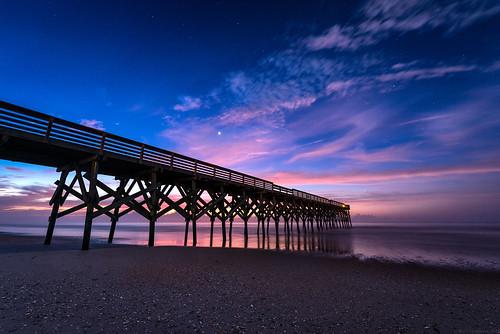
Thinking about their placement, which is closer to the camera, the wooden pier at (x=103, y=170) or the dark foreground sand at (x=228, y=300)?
the dark foreground sand at (x=228, y=300)

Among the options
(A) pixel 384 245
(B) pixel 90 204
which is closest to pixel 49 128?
(B) pixel 90 204

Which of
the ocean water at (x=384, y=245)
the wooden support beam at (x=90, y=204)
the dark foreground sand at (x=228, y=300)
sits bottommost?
the ocean water at (x=384, y=245)

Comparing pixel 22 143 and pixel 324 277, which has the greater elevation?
pixel 22 143

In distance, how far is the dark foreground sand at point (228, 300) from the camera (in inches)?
133

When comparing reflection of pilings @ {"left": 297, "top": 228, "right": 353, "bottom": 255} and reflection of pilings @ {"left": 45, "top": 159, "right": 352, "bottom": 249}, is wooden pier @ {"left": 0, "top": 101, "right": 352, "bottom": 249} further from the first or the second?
reflection of pilings @ {"left": 297, "top": 228, "right": 353, "bottom": 255}

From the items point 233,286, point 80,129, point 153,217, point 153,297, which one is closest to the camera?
point 153,297

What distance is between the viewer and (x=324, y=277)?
6.51 m

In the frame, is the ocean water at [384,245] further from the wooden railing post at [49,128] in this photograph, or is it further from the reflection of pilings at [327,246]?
the wooden railing post at [49,128]

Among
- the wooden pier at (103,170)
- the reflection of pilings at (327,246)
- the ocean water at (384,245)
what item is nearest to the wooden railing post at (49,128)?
the wooden pier at (103,170)

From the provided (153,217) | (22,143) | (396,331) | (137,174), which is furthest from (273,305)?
(137,174)

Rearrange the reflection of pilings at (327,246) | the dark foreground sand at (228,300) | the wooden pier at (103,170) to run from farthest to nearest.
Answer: the reflection of pilings at (327,246), the wooden pier at (103,170), the dark foreground sand at (228,300)

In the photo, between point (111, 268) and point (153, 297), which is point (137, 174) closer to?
point (111, 268)

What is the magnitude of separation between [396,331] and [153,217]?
1124 cm

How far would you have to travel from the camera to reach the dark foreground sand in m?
3.39
